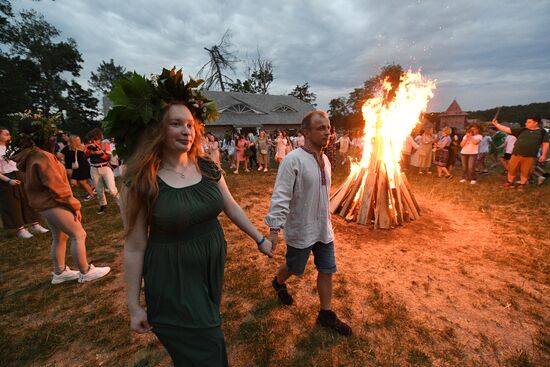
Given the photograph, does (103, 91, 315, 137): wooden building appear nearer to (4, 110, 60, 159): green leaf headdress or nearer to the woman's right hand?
(4, 110, 60, 159): green leaf headdress

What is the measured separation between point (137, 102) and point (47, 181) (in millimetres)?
2391

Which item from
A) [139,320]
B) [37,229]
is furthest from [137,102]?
[37,229]

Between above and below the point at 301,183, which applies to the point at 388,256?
below

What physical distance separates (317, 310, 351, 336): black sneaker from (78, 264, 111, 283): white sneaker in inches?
135

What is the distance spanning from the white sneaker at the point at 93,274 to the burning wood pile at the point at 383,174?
469 centimetres

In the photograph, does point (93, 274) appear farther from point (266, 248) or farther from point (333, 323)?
point (333, 323)

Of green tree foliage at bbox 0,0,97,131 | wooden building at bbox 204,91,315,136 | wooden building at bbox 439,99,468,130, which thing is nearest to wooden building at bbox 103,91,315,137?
wooden building at bbox 204,91,315,136

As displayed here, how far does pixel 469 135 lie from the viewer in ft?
29.6

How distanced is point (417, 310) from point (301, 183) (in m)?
2.25

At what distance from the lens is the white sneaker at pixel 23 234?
217 inches

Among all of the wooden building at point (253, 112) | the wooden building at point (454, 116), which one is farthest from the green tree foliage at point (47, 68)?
the wooden building at point (454, 116)

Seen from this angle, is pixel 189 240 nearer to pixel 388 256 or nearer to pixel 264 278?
pixel 264 278

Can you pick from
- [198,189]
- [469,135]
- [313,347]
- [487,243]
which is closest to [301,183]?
[198,189]

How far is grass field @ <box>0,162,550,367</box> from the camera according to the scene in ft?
8.53
